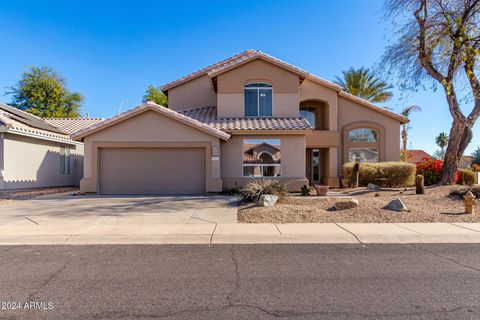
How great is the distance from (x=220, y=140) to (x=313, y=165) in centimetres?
800

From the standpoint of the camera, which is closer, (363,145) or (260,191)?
(260,191)

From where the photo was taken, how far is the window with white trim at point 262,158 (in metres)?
15.2

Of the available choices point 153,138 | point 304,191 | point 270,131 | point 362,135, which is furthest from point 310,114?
point 153,138

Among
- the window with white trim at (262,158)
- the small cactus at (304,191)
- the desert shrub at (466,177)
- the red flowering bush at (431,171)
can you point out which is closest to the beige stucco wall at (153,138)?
the window with white trim at (262,158)

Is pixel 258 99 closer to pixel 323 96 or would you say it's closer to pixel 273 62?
pixel 273 62

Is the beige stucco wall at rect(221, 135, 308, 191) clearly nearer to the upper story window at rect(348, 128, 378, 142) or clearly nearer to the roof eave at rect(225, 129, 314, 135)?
the roof eave at rect(225, 129, 314, 135)

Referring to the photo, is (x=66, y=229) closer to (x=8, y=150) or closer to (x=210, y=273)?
(x=210, y=273)

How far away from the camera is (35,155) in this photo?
54.3 feet

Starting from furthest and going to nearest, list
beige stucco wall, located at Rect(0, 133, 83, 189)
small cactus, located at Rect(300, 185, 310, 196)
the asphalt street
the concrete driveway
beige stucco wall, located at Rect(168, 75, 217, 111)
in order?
beige stucco wall, located at Rect(168, 75, 217, 111)
beige stucco wall, located at Rect(0, 133, 83, 189)
small cactus, located at Rect(300, 185, 310, 196)
the concrete driveway
the asphalt street

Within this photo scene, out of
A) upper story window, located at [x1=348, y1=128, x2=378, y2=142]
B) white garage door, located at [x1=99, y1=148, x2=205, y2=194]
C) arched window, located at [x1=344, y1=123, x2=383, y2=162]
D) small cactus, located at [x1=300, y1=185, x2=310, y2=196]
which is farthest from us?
upper story window, located at [x1=348, y1=128, x2=378, y2=142]

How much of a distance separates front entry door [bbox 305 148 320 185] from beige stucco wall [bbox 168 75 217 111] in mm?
7210

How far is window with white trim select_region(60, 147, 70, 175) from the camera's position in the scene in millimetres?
18750

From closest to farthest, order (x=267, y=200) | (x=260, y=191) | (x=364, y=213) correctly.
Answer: (x=364, y=213)
(x=267, y=200)
(x=260, y=191)

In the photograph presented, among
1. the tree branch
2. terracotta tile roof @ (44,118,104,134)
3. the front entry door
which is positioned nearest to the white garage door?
terracotta tile roof @ (44,118,104,134)
